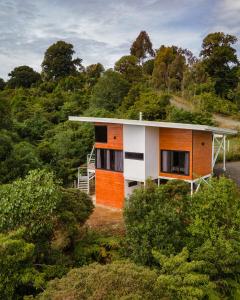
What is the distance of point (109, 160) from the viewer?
1944cm

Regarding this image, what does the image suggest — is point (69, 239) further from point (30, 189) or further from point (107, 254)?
point (30, 189)

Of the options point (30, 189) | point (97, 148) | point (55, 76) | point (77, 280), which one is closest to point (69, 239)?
point (30, 189)

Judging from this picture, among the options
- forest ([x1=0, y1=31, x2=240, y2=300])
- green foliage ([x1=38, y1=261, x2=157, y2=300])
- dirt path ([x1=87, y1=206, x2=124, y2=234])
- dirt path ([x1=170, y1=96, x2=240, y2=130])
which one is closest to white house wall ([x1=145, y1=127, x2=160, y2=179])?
dirt path ([x1=87, y1=206, x2=124, y2=234])

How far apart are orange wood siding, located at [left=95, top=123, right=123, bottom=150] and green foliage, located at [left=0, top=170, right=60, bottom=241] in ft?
24.3

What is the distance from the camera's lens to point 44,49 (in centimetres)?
5478

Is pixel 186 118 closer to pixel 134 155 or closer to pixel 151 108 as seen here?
pixel 151 108

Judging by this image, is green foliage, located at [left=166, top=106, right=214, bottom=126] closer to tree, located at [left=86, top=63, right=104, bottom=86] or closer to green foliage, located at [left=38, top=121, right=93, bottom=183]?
green foliage, located at [left=38, top=121, right=93, bottom=183]

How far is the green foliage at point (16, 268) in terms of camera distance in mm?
9727

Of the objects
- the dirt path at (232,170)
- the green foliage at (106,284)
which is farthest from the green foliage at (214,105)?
the green foliage at (106,284)

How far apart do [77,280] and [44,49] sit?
50899 mm

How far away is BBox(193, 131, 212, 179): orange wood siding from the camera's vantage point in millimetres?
17188

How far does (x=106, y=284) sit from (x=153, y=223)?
12.7 ft

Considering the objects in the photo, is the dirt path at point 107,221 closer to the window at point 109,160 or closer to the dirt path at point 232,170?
the window at point 109,160

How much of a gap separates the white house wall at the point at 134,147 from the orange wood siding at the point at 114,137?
39cm
